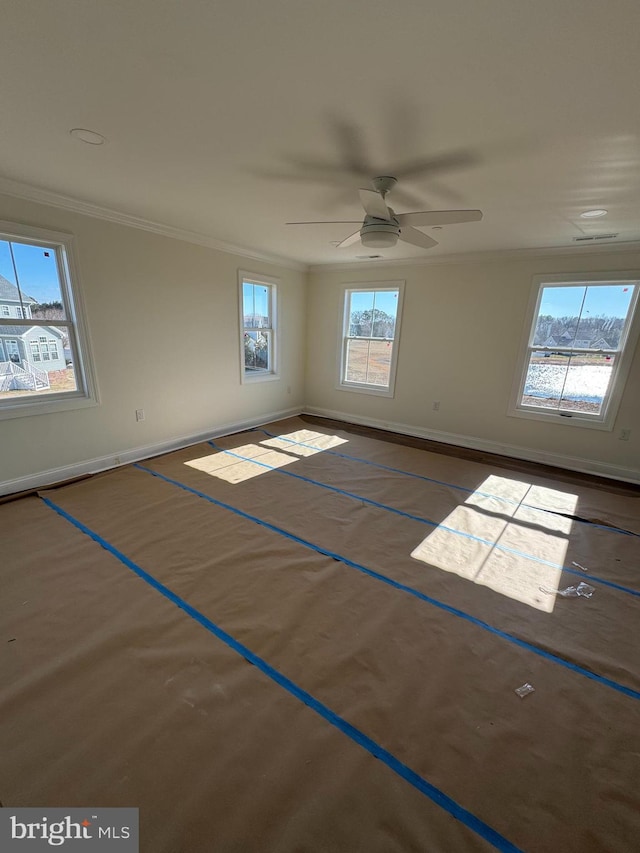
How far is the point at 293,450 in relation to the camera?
437 centimetres

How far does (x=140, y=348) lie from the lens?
12.1ft

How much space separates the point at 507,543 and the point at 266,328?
13.9 ft

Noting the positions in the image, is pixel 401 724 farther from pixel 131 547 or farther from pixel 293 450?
pixel 293 450

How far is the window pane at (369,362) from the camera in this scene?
5324mm

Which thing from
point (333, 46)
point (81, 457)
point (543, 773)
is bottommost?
point (543, 773)

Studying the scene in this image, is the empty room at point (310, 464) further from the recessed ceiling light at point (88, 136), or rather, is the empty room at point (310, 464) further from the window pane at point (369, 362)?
the window pane at point (369, 362)

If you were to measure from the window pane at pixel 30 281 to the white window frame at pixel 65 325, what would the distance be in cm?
3

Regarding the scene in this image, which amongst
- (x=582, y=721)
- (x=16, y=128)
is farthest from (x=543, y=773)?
(x=16, y=128)

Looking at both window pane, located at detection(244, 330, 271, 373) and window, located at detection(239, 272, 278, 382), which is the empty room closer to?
window, located at detection(239, 272, 278, 382)

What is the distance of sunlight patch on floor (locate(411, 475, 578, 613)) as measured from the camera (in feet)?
7.41

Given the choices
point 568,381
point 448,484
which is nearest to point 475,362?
point 568,381

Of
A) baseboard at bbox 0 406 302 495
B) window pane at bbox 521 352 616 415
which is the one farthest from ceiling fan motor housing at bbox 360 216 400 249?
baseboard at bbox 0 406 302 495

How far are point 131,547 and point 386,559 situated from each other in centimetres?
177

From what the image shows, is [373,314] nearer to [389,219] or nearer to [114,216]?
[389,219]
